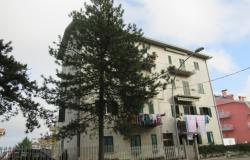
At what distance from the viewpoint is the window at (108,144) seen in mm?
25203

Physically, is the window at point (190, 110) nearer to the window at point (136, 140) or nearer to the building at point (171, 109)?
the building at point (171, 109)

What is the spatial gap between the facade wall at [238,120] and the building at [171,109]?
62.5 feet

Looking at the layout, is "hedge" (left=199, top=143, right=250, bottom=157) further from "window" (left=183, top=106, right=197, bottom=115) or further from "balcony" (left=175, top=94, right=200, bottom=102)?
"balcony" (left=175, top=94, right=200, bottom=102)

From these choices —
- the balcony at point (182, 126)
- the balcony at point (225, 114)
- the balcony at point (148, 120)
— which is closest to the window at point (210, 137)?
the balcony at point (182, 126)

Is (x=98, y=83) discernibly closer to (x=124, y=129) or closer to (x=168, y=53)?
(x=124, y=129)

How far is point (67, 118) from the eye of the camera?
30.5 metres

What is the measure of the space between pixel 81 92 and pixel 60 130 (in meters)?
2.99

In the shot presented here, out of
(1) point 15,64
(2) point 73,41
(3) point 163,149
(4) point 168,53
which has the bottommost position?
(3) point 163,149

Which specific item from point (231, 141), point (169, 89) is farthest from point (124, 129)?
point (231, 141)

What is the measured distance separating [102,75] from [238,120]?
42892 mm

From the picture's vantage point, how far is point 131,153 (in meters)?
25.0

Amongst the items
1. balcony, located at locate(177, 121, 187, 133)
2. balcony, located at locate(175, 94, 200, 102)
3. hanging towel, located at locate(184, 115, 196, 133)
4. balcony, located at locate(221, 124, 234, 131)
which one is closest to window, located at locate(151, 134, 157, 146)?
balcony, located at locate(177, 121, 187, 133)

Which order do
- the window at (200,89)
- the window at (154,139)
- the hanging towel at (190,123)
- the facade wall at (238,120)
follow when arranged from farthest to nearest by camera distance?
the facade wall at (238,120) < the window at (200,89) < the hanging towel at (190,123) < the window at (154,139)

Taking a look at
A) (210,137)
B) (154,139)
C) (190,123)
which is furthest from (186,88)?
(154,139)
